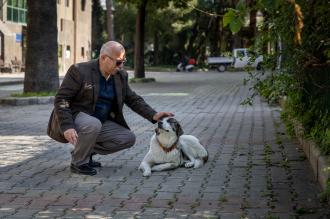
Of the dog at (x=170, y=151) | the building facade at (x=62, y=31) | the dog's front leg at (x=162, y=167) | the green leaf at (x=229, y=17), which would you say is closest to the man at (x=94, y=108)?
the dog at (x=170, y=151)

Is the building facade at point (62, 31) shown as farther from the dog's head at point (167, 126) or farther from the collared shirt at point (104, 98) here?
the dog's head at point (167, 126)

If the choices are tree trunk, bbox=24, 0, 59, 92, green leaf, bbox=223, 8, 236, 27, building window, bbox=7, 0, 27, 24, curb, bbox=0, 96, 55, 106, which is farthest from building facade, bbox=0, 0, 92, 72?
green leaf, bbox=223, 8, 236, 27

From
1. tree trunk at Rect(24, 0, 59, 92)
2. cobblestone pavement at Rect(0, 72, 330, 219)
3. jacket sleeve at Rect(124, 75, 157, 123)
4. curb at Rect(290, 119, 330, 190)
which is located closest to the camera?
cobblestone pavement at Rect(0, 72, 330, 219)

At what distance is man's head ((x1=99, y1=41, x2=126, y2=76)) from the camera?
779 cm

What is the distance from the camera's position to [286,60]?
8.37 m

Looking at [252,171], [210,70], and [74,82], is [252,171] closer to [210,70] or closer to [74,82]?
[74,82]

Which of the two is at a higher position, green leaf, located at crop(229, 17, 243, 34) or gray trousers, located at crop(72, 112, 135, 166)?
green leaf, located at crop(229, 17, 243, 34)

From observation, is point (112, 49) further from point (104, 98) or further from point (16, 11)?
point (16, 11)

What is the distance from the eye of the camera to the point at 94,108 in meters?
8.09

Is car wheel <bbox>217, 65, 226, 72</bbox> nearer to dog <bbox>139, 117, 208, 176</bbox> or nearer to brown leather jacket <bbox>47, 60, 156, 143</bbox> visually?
dog <bbox>139, 117, 208, 176</bbox>

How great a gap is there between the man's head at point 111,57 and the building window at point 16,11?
154ft

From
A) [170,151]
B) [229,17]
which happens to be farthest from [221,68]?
[229,17]

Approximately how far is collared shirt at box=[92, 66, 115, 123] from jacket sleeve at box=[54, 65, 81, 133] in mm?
336

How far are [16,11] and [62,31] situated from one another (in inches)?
241
